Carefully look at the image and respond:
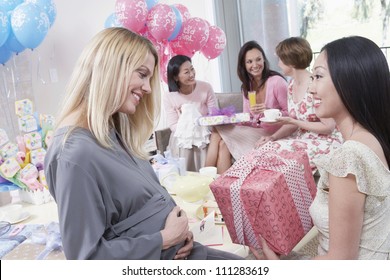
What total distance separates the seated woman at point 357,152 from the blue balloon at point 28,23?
2154 millimetres

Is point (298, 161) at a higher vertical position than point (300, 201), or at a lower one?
higher

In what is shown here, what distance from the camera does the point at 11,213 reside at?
5.63 feet

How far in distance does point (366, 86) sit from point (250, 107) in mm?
1889

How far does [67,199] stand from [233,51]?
391 centimetres

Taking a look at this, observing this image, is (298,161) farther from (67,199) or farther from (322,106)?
(67,199)

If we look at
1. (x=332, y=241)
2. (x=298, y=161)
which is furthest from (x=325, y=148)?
(x=332, y=241)

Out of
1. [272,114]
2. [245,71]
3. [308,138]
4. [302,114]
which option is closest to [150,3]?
[245,71]

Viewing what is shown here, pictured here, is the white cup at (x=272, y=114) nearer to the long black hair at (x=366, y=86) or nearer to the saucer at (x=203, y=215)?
the saucer at (x=203, y=215)

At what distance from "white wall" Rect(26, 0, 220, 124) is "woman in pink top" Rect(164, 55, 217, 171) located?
1198 mm

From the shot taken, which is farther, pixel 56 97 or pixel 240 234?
pixel 56 97

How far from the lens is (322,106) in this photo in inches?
42.7

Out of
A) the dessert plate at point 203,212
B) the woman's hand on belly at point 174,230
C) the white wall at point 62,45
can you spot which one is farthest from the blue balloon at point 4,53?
the woman's hand on belly at point 174,230

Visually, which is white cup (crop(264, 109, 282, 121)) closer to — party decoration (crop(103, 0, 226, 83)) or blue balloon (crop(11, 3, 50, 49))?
party decoration (crop(103, 0, 226, 83))

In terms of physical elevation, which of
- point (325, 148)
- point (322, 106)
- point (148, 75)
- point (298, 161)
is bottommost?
point (325, 148)
